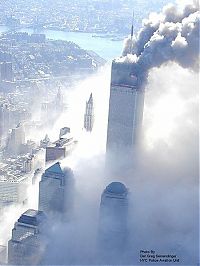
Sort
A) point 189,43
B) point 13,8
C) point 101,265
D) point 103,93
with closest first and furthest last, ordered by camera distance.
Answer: point 101,265 < point 189,43 < point 103,93 < point 13,8

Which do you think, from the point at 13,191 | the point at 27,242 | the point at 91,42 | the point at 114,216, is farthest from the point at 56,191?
the point at 91,42

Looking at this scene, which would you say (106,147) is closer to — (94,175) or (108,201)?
(94,175)

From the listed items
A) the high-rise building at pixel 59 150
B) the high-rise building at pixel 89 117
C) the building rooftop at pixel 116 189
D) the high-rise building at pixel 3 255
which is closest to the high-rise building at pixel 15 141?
the high-rise building at pixel 89 117

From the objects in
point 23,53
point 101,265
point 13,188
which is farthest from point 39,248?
point 23,53

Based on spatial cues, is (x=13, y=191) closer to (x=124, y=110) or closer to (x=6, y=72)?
(x=124, y=110)

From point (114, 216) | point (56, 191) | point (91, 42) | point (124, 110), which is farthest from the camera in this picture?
point (91, 42)

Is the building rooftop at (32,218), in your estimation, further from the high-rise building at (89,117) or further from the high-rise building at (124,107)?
the high-rise building at (89,117)
